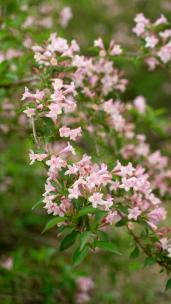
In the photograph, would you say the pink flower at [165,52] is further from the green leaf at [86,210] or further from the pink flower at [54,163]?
the green leaf at [86,210]

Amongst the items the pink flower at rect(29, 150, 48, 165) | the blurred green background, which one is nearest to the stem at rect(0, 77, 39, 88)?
the blurred green background

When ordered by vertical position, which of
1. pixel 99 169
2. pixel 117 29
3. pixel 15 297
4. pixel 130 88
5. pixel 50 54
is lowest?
pixel 15 297

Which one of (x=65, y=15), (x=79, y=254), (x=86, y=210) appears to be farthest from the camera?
(x=65, y=15)

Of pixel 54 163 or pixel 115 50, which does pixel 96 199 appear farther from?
pixel 115 50

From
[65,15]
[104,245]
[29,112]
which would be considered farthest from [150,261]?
[65,15]

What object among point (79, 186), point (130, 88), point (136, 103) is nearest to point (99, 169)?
point (79, 186)

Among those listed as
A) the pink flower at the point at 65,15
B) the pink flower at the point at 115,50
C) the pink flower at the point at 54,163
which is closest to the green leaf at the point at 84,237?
the pink flower at the point at 54,163

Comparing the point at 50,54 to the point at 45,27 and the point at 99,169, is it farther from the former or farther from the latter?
the point at 45,27
